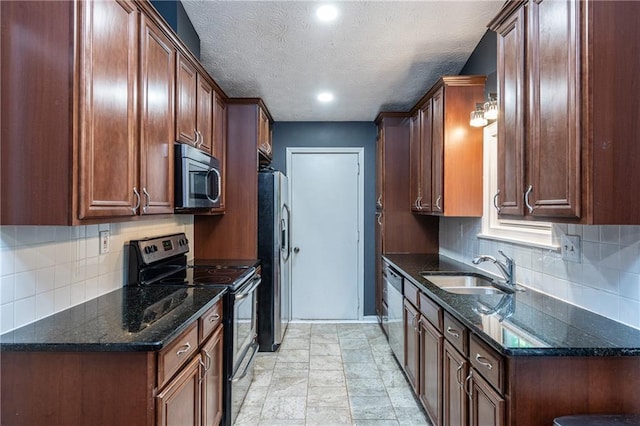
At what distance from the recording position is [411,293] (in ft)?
8.30

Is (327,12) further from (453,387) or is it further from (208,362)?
(453,387)

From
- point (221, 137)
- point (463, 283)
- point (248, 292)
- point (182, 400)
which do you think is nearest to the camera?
point (182, 400)

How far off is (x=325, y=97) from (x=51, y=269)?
2861mm

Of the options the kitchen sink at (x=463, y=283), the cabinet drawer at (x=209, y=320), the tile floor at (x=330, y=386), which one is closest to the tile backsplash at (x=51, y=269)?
the cabinet drawer at (x=209, y=320)

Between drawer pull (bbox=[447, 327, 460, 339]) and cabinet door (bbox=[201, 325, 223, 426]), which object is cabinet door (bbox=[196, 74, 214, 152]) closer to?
cabinet door (bbox=[201, 325, 223, 426])

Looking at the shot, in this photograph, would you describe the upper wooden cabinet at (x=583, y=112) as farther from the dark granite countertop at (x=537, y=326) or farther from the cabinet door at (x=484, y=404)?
the cabinet door at (x=484, y=404)

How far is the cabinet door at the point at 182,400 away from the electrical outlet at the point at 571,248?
1.93m

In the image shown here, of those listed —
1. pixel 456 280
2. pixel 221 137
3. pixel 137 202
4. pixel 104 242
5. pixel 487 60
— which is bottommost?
pixel 456 280

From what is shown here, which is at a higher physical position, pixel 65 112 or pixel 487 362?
pixel 65 112

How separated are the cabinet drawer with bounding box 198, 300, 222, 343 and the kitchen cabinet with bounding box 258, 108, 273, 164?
1.80 meters

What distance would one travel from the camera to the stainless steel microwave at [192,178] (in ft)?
6.76

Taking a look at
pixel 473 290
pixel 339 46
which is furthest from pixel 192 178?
pixel 473 290

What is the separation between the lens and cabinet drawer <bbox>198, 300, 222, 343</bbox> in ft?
5.73

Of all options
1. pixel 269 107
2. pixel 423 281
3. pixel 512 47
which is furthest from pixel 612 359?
pixel 269 107
